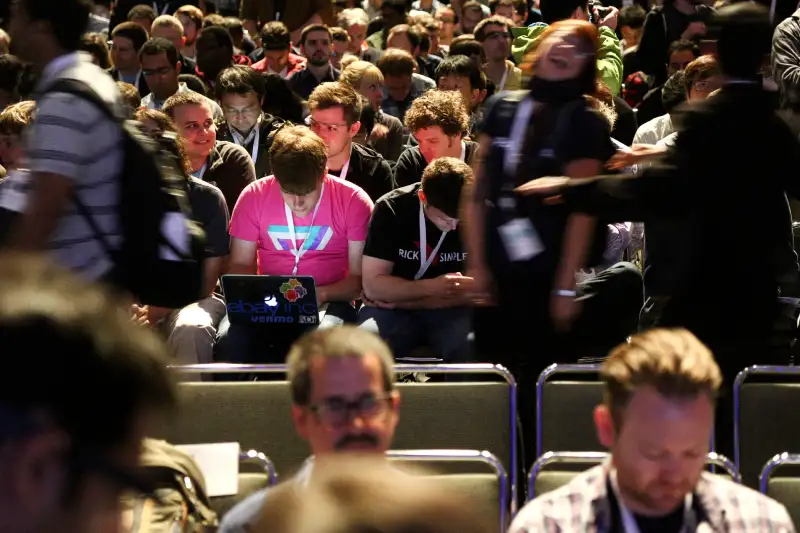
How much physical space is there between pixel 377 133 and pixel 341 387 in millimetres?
6003

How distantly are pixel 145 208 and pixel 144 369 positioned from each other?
285 centimetres

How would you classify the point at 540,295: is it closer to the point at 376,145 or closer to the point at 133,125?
the point at 133,125

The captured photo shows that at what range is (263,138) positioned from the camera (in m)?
8.22

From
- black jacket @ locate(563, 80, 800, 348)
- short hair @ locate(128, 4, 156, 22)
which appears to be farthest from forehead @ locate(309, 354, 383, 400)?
short hair @ locate(128, 4, 156, 22)

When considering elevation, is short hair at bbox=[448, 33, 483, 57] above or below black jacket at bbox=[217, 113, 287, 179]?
above

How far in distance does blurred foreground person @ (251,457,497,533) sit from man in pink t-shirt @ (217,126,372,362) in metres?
5.06

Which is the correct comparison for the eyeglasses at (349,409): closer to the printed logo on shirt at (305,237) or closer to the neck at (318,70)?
the printed logo on shirt at (305,237)

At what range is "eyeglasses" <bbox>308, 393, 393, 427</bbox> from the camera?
2.75 metres

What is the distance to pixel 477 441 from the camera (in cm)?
480

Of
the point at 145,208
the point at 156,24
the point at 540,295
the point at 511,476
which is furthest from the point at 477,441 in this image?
the point at 156,24

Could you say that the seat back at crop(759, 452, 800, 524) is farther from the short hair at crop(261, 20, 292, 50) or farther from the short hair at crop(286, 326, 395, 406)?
the short hair at crop(261, 20, 292, 50)

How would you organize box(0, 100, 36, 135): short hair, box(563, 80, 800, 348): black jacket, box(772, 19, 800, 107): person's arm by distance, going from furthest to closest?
box(772, 19, 800, 107): person's arm, box(0, 100, 36, 135): short hair, box(563, 80, 800, 348): black jacket

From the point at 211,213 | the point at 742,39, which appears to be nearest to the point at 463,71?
the point at 211,213

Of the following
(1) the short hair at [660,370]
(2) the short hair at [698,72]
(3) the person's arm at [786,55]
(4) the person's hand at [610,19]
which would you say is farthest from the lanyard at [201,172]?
(4) the person's hand at [610,19]
